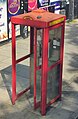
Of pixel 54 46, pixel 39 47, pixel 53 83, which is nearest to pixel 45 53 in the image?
pixel 39 47

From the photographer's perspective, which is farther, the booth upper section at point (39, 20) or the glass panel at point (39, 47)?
the glass panel at point (39, 47)

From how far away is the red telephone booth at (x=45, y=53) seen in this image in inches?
238

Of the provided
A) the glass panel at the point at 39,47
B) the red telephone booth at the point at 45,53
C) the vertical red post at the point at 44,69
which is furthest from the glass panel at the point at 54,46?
the vertical red post at the point at 44,69

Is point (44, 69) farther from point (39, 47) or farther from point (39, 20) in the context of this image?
point (39, 20)

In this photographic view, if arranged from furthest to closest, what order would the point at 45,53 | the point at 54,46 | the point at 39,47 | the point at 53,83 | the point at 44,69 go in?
the point at 53,83, the point at 54,46, the point at 39,47, the point at 44,69, the point at 45,53

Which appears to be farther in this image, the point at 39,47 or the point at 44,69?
the point at 39,47

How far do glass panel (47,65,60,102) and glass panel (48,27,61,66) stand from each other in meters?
0.25

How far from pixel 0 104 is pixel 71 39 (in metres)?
6.67

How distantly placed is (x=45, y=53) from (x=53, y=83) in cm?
113

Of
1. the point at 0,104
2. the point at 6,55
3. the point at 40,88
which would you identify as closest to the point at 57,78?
the point at 40,88

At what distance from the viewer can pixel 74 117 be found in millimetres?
6441

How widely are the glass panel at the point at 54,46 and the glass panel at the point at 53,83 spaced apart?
247 millimetres

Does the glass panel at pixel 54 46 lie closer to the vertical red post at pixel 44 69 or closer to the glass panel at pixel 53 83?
the glass panel at pixel 53 83

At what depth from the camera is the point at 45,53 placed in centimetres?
610
